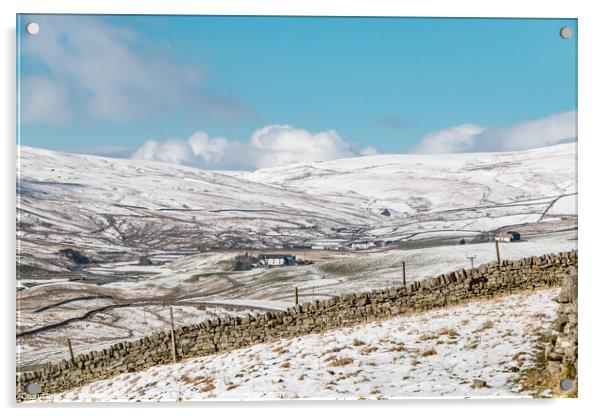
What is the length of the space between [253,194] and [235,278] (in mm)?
962

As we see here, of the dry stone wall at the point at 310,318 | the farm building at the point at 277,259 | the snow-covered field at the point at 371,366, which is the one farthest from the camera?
the farm building at the point at 277,259

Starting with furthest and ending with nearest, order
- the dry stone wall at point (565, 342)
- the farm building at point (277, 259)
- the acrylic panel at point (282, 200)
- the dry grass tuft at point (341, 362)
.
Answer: the farm building at point (277, 259)
the acrylic panel at point (282, 200)
the dry grass tuft at point (341, 362)
the dry stone wall at point (565, 342)

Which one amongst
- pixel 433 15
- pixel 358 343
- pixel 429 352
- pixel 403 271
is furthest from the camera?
pixel 403 271

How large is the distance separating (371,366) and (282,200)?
1987mm

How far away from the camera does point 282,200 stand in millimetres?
8445

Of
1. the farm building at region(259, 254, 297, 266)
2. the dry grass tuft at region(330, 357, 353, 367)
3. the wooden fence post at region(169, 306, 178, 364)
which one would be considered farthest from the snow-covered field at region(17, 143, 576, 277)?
the dry grass tuft at region(330, 357, 353, 367)

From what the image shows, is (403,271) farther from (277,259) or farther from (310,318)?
(277,259)

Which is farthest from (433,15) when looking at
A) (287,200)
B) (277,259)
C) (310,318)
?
(310,318)

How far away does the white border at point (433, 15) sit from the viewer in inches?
298

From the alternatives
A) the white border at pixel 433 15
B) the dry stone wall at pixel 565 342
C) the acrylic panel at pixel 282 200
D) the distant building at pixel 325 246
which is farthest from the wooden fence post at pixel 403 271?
the dry stone wall at pixel 565 342

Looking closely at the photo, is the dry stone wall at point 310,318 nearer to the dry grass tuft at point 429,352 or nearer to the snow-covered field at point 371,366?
the snow-covered field at point 371,366

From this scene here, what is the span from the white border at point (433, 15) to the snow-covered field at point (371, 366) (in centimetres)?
14

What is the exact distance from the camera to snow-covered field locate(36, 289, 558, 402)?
750 centimetres

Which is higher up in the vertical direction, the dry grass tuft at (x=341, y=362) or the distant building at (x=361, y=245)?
the distant building at (x=361, y=245)
